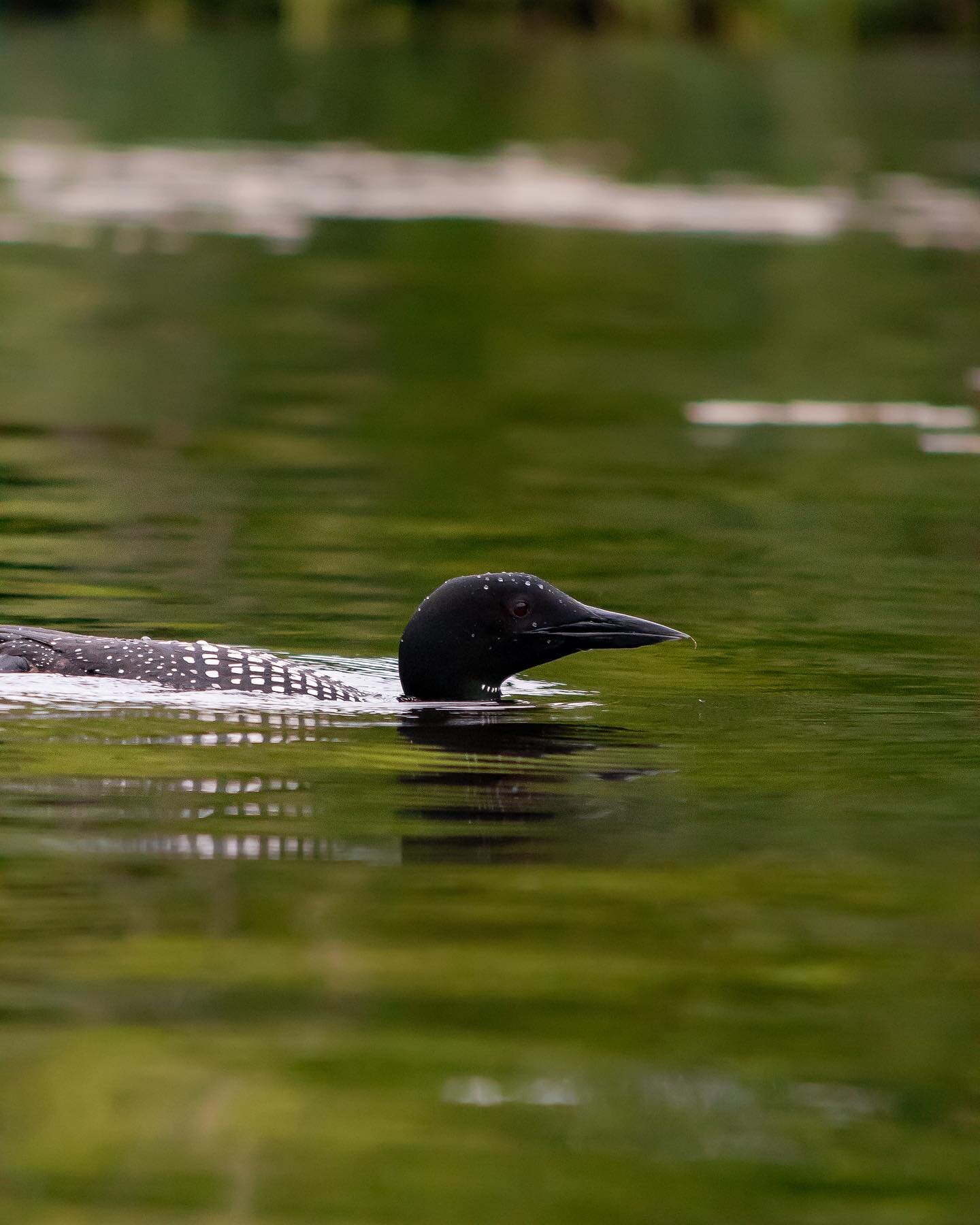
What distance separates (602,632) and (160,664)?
124 centimetres

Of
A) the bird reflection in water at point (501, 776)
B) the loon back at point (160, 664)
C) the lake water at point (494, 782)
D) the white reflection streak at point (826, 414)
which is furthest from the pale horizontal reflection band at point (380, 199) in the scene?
the bird reflection in water at point (501, 776)

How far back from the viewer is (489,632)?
294 inches

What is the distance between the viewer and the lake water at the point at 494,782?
3771mm

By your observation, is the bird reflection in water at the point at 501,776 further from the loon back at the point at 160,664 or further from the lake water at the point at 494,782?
the loon back at the point at 160,664

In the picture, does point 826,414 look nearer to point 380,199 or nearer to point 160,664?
point 160,664

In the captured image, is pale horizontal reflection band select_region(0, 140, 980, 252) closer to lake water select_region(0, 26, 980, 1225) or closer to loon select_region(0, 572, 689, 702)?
lake water select_region(0, 26, 980, 1225)

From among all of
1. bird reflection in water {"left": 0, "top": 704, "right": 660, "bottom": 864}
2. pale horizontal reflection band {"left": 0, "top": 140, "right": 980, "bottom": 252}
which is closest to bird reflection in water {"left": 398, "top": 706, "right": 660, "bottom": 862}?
bird reflection in water {"left": 0, "top": 704, "right": 660, "bottom": 864}

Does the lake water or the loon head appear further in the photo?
the loon head

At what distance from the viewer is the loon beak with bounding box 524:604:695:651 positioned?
7.42m

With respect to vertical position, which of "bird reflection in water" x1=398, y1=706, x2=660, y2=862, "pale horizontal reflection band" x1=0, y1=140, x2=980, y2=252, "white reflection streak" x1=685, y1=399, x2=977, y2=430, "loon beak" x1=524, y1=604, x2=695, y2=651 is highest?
"pale horizontal reflection band" x1=0, y1=140, x2=980, y2=252

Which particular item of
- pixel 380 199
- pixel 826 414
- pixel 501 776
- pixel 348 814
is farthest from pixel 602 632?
pixel 380 199

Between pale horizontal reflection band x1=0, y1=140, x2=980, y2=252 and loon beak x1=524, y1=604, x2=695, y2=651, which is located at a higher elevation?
pale horizontal reflection band x1=0, y1=140, x2=980, y2=252

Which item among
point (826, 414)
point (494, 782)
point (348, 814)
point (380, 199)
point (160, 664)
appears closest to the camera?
point (348, 814)

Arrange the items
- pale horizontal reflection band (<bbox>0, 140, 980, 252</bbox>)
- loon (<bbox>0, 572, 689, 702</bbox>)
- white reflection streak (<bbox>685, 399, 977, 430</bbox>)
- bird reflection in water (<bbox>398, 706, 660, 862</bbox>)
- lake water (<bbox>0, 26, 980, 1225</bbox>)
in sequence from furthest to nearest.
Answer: pale horizontal reflection band (<bbox>0, 140, 980, 252</bbox>), white reflection streak (<bbox>685, 399, 977, 430</bbox>), loon (<bbox>0, 572, 689, 702</bbox>), bird reflection in water (<bbox>398, 706, 660, 862</bbox>), lake water (<bbox>0, 26, 980, 1225</bbox>)
